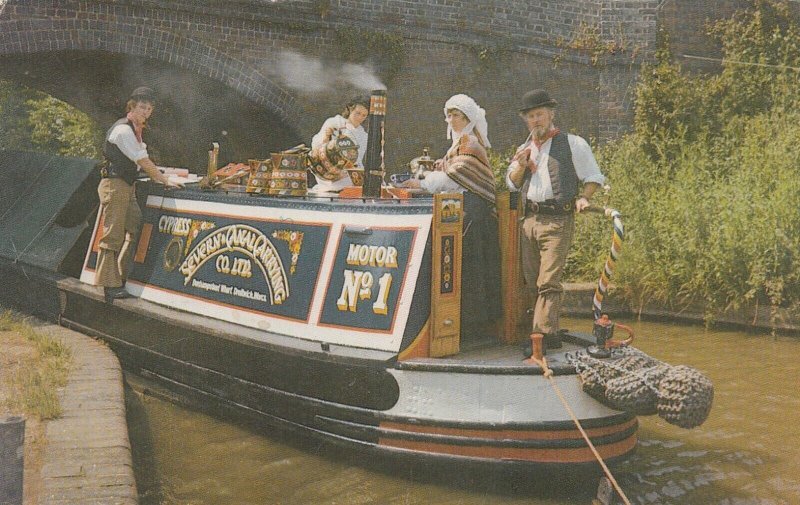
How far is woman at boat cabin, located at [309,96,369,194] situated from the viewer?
706 cm

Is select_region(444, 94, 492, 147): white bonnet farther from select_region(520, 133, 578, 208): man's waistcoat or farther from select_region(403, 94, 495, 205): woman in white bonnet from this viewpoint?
select_region(520, 133, 578, 208): man's waistcoat

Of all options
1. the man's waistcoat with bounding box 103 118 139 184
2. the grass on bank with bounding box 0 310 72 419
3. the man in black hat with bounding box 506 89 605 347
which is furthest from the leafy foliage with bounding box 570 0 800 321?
the grass on bank with bounding box 0 310 72 419

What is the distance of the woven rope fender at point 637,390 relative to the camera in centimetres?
465

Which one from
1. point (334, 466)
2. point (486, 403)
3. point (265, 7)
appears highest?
point (265, 7)

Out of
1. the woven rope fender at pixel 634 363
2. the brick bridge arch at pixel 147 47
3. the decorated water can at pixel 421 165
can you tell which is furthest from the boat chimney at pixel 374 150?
the brick bridge arch at pixel 147 47

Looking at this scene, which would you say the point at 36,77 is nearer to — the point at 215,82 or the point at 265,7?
the point at 215,82

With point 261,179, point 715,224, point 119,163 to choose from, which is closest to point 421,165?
point 261,179

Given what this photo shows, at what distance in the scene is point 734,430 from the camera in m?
6.41

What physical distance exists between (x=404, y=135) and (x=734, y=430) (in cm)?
1079

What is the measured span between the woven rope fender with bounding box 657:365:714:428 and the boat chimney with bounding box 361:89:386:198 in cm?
248

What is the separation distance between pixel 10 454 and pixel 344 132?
483 centimetres

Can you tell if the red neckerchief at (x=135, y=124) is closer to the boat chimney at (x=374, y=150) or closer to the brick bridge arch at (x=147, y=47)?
the boat chimney at (x=374, y=150)

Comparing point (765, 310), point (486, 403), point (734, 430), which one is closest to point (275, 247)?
point (486, 403)

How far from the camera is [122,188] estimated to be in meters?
7.04
